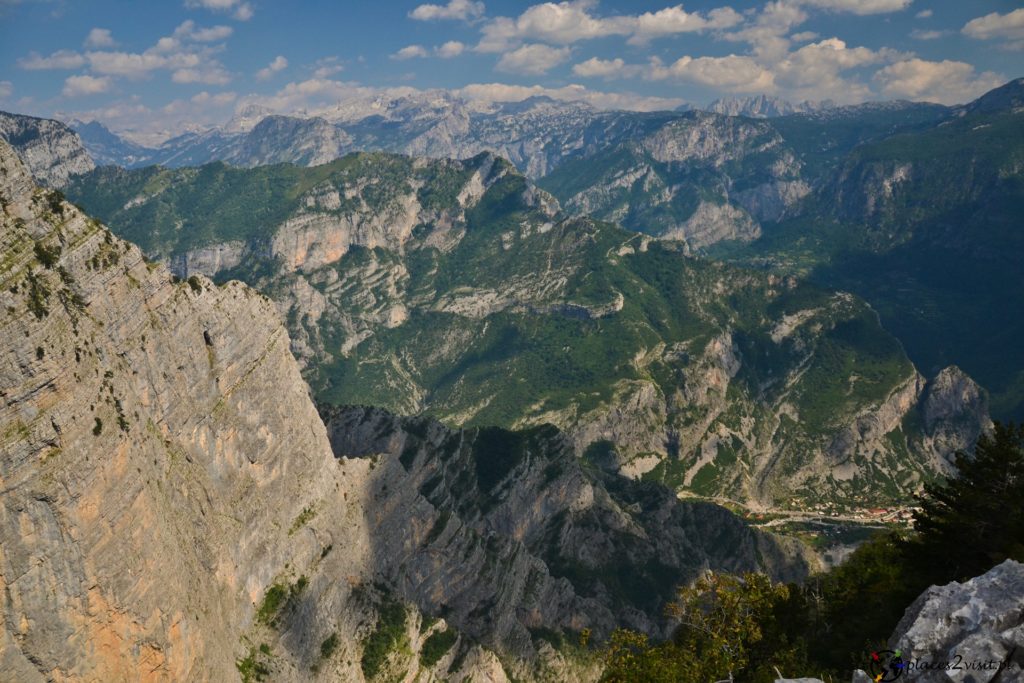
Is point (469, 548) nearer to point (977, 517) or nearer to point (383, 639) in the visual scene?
point (383, 639)

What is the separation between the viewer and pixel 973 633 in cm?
3606

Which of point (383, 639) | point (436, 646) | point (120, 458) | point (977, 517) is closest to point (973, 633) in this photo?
point (977, 517)

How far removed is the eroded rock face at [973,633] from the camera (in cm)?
3347

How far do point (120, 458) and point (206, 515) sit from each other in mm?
23545

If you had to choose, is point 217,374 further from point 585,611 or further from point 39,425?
point 585,611

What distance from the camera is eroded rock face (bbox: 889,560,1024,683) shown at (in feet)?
110

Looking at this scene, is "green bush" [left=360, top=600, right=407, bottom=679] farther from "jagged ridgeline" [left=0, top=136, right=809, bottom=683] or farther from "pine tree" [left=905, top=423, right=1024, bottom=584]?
"pine tree" [left=905, top=423, right=1024, bottom=584]

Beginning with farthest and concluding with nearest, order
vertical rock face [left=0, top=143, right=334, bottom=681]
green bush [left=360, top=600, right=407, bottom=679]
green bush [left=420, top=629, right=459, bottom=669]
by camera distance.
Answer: green bush [left=420, top=629, right=459, bottom=669] < green bush [left=360, top=600, right=407, bottom=679] < vertical rock face [left=0, top=143, right=334, bottom=681]

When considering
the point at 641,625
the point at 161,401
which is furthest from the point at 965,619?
the point at 641,625

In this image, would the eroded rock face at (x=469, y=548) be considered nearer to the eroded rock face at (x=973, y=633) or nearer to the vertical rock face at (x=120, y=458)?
the vertical rock face at (x=120, y=458)

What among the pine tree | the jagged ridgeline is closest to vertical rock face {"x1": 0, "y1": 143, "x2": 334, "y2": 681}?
the jagged ridgeline

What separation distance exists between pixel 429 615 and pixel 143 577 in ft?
248

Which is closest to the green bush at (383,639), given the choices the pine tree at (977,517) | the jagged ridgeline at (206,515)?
the jagged ridgeline at (206,515)

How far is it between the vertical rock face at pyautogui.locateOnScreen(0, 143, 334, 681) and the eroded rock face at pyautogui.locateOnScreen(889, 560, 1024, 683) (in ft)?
236
